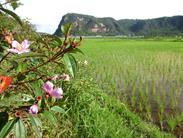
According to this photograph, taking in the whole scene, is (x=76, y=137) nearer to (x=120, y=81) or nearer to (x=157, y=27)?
(x=120, y=81)

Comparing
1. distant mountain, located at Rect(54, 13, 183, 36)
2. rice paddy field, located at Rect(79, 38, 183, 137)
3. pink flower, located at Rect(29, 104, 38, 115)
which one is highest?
pink flower, located at Rect(29, 104, 38, 115)

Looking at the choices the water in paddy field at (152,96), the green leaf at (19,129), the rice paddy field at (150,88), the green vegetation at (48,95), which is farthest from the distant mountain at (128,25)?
the green leaf at (19,129)

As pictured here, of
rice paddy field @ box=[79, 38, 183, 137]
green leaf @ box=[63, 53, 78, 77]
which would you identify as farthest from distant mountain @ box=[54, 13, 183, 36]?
green leaf @ box=[63, 53, 78, 77]

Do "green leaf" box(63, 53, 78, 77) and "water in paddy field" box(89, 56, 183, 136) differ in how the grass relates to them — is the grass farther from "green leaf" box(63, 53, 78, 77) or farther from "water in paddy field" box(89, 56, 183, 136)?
"green leaf" box(63, 53, 78, 77)

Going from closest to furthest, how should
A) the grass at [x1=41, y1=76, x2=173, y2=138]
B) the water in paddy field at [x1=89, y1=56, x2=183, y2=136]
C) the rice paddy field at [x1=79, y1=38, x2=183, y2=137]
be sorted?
the grass at [x1=41, y1=76, x2=173, y2=138] → the rice paddy field at [x1=79, y1=38, x2=183, y2=137] → the water in paddy field at [x1=89, y1=56, x2=183, y2=136]

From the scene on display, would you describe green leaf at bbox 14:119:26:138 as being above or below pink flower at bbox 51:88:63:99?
Answer: below

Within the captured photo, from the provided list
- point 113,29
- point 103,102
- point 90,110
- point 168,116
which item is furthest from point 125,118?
point 113,29

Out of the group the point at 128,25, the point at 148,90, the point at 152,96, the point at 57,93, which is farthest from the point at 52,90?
the point at 128,25

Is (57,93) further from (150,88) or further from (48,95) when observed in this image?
(150,88)

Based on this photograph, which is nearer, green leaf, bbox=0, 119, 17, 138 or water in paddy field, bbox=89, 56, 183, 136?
green leaf, bbox=0, 119, 17, 138

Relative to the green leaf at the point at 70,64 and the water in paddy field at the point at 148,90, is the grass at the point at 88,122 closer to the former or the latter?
the water in paddy field at the point at 148,90

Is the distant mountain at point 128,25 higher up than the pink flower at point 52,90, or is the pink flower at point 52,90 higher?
the pink flower at point 52,90

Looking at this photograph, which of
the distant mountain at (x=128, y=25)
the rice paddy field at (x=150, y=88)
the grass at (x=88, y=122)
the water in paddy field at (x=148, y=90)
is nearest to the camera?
the grass at (x=88, y=122)

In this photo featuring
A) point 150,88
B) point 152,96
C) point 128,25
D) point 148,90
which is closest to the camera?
point 152,96
